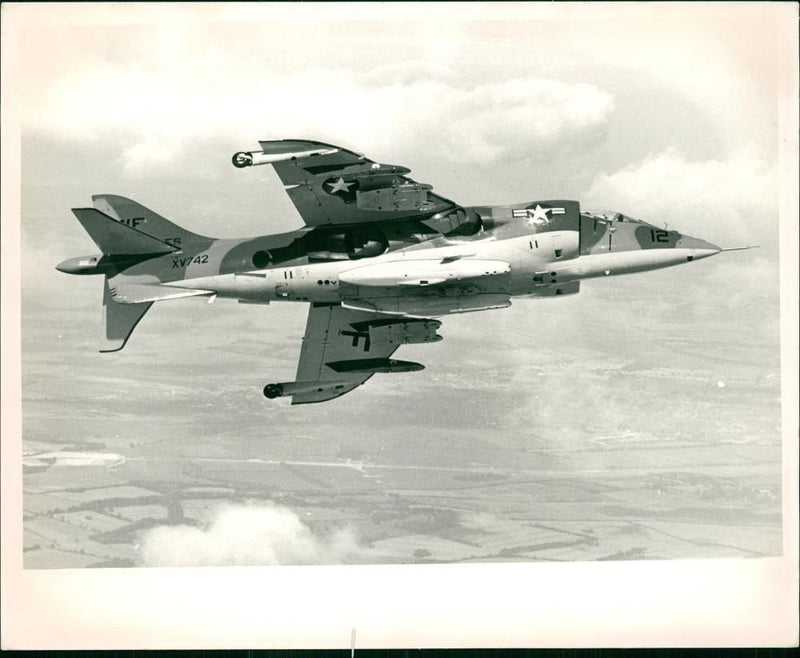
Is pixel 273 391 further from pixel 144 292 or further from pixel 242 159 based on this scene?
pixel 242 159

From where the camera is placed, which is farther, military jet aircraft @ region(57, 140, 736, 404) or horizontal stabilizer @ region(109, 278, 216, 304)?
horizontal stabilizer @ region(109, 278, 216, 304)

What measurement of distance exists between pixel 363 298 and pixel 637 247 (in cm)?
320

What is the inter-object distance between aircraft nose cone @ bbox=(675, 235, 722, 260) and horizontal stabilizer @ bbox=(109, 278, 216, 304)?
546 centimetres

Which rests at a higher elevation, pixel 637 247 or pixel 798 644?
pixel 637 247

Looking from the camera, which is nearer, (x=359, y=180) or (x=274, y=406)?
(x=359, y=180)

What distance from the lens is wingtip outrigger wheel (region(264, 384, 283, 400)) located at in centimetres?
1193

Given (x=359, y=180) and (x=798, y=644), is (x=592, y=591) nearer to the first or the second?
(x=798, y=644)

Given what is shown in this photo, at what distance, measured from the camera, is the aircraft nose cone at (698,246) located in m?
11.8

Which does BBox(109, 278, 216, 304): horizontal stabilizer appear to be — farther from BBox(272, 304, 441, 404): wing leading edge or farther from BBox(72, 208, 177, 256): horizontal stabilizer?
BBox(272, 304, 441, 404): wing leading edge

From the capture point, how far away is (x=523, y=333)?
1252cm

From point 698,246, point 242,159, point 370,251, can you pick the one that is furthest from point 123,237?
point 698,246

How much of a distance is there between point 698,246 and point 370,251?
12.5 ft

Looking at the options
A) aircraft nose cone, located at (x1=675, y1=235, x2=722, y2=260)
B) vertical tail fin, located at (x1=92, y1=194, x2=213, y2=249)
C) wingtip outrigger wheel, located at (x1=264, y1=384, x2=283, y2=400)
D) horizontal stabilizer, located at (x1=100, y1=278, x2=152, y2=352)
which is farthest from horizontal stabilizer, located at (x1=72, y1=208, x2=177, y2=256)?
aircraft nose cone, located at (x1=675, y1=235, x2=722, y2=260)

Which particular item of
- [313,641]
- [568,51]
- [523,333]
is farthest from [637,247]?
[313,641]
